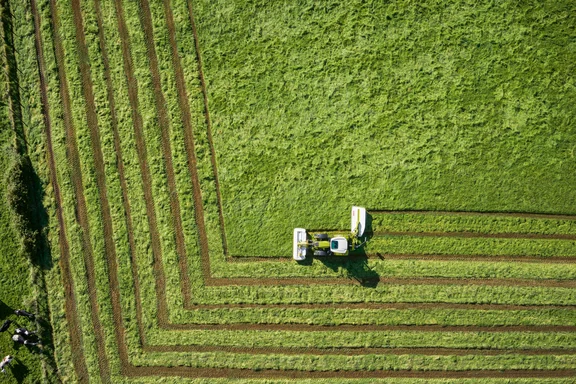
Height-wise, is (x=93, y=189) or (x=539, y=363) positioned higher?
(x=93, y=189)

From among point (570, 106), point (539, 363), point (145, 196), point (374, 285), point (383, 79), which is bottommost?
point (539, 363)

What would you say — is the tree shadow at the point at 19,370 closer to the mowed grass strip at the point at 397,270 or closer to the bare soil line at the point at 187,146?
the bare soil line at the point at 187,146

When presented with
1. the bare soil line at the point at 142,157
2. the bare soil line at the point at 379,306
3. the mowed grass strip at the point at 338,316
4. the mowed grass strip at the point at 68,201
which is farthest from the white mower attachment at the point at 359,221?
the mowed grass strip at the point at 68,201

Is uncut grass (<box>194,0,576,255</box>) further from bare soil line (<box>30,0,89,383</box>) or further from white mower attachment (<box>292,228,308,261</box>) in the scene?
bare soil line (<box>30,0,89,383</box>)

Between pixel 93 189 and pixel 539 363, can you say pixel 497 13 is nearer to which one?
pixel 539 363

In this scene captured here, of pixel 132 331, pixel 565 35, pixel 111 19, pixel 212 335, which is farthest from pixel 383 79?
pixel 132 331

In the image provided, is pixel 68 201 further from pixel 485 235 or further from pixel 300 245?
pixel 485 235
